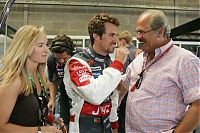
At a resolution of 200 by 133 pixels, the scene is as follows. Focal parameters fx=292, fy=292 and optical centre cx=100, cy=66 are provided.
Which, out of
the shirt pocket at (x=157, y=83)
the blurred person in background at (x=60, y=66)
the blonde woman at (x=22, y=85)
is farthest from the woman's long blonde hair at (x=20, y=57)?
the blurred person in background at (x=60, y=66)

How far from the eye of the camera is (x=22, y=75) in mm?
1484

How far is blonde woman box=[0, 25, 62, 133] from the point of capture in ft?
4.53

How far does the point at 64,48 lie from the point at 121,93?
91 centimetres

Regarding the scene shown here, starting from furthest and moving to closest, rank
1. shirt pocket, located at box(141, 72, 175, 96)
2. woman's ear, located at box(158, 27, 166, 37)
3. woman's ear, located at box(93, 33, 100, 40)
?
woman's ear, located at box(93, 33, 100, 40)
woman's ear, located at box(158, 27, 166, 37)
shirt pocket, located at box(141, 72, 175, 96)

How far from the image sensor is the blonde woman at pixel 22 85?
138cm

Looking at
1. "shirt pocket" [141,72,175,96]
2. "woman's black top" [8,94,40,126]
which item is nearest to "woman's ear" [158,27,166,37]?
"shirt pocket" [141,72,175,96]

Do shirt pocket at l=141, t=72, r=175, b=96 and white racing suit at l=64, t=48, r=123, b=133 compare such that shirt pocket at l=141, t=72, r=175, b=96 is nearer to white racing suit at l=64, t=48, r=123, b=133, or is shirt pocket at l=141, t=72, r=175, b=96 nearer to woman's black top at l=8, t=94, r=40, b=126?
white racing suit at l=64, t=48, r=123, b=133

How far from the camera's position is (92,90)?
5.27ft

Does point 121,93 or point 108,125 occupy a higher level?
point 121,93

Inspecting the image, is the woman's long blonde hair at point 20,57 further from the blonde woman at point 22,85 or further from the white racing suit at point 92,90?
the white racing suit at point 92,90

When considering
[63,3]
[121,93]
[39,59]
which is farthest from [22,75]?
[63,3]

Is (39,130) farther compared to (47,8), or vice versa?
(47,8)

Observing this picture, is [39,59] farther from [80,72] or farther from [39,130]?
[39,130]

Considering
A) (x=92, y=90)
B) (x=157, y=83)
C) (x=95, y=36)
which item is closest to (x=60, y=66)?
(x=95, y=36)
